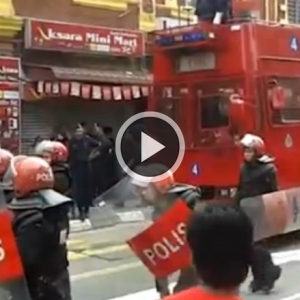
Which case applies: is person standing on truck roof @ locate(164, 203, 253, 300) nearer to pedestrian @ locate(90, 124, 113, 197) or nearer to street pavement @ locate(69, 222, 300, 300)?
street pavement @ locate(69, 222, 300, 300)

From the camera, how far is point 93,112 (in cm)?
2250

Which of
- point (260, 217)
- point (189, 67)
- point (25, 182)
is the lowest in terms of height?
point (260, 217)

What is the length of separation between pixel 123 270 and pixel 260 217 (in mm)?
1842

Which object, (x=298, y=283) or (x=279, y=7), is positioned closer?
(x=298, y=283)

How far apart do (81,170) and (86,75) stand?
4030 mm

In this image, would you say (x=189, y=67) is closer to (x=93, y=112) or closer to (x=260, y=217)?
(x=260, y=217)

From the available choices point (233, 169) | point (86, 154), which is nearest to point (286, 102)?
point (233, 169)

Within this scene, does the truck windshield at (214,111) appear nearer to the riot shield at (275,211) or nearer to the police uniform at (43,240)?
the riot shield at (275,211)

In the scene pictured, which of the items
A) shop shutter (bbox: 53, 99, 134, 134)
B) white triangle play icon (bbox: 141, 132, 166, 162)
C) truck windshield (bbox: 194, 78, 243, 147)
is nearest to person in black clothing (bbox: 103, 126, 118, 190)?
white triangle play icon (bbox: 141, 132, 166, 162)

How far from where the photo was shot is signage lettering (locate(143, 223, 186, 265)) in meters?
7.43

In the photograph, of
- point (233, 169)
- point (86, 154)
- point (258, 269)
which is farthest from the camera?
point (86, 154)

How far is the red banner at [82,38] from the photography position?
66.8 feet

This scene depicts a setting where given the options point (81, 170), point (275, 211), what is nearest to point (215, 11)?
point (81, 170)

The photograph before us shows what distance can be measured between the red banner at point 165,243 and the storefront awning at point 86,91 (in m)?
11.8
